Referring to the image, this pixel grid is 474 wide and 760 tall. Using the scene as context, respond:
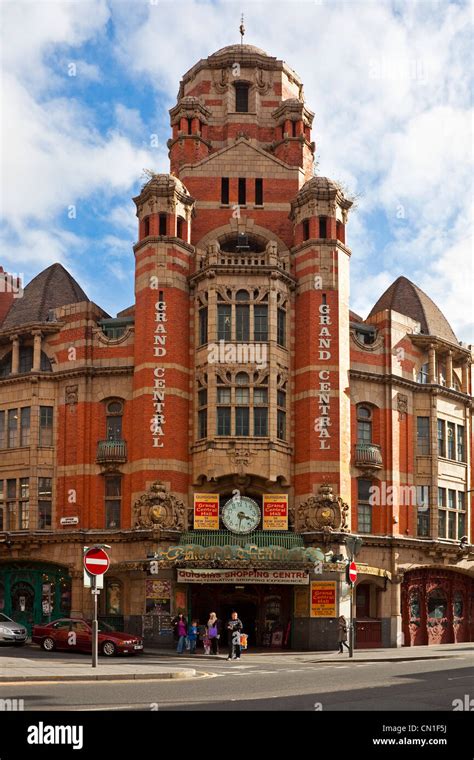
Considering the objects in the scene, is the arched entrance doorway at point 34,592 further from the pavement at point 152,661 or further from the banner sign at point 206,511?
the banner sign at point 206,511

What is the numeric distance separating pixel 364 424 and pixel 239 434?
314 inches

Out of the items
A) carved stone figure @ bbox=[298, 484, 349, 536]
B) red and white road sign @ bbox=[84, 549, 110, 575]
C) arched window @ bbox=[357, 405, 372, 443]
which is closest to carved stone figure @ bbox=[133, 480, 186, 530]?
carved stone figure @ bbox=[298, 484, 349, 536]

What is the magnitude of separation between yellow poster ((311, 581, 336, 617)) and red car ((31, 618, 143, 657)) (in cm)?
974

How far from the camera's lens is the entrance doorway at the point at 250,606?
167 feet

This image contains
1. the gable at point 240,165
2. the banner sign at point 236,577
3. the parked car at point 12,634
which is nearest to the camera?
the parked car at point 12,634

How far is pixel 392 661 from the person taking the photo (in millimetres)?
40562

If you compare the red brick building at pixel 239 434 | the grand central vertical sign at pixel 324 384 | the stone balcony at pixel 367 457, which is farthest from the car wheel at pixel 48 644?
the stone balcony at pixel 367 457

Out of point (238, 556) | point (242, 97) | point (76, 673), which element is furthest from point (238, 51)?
point (76, 673)

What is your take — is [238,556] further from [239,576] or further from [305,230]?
[305,230]

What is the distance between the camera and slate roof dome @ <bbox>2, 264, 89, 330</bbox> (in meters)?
57.9

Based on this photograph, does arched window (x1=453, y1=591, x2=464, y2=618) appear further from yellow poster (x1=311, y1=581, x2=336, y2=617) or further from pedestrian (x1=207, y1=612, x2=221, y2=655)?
pedestrian (x1=207, y1=612, x2=221, y2=655)

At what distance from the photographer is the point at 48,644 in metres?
43.8

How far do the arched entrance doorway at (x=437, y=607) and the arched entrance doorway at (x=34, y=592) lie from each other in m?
18.1
